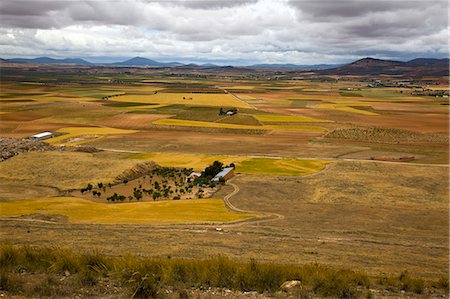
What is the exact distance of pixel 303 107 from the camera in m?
138

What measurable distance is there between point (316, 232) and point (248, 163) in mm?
31852

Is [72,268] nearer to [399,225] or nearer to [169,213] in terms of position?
[169,213]

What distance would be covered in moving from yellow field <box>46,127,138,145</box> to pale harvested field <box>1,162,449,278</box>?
46277mm

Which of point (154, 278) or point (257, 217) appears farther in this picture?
point (257, 217)

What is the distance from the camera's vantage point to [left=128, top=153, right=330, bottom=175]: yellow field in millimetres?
54312

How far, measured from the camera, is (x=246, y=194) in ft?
138

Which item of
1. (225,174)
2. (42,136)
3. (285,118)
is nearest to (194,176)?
(225,174)

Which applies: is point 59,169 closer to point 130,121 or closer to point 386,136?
point 130,121

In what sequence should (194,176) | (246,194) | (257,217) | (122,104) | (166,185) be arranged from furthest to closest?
(122,104) → (194,176) → (166,185) → (246,194) → (257,217)

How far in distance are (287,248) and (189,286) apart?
10171 millimetres

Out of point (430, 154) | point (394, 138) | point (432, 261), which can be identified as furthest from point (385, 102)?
point (432, 261)

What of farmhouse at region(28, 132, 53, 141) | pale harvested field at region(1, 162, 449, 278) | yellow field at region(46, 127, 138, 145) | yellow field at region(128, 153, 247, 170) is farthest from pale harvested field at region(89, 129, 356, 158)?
pale harvested field at region(1, 162, 449, 278)

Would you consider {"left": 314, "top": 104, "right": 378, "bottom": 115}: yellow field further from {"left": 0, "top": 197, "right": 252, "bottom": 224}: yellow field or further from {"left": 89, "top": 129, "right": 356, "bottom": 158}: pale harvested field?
{"left": 0, "top": 197, "right": 252, "bottom": 224}: yellow field

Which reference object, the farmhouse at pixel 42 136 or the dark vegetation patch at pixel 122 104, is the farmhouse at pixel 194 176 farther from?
the dark vegetation patch at pixel 122 104
